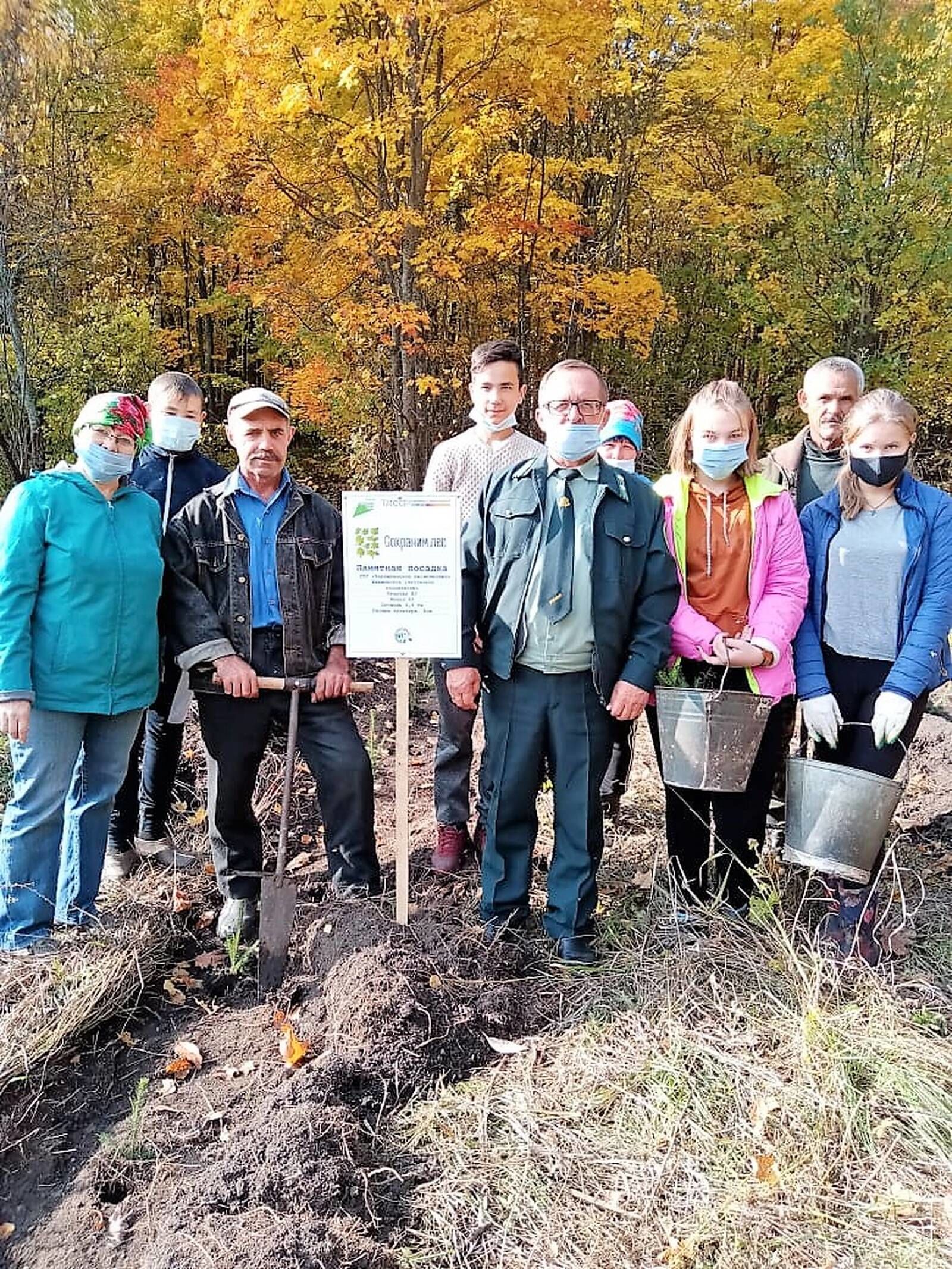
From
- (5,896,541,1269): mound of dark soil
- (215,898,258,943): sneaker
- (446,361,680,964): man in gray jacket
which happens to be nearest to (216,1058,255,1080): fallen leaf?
(5,896,541,1269): mound of dark soil

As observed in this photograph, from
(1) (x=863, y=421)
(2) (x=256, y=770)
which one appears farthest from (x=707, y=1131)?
(1) (x=863, y=421)

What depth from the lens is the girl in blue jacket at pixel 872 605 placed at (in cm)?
331

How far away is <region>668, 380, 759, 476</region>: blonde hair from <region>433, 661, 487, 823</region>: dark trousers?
1430 mm

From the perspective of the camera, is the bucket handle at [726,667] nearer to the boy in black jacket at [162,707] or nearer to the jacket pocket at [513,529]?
the jacket pocket at [513,529]

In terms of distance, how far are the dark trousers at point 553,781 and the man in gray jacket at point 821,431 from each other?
1.33 m

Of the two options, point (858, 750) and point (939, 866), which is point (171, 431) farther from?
point (939, 866)

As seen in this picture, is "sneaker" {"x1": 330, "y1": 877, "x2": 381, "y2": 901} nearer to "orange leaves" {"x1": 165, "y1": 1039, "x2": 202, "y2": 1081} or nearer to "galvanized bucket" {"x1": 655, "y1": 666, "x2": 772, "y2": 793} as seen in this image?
"orange leaves" {"x1": 165, "y1": 1039, "x2": 202, "y2": 1081}

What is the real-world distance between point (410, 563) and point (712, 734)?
125 centimetres

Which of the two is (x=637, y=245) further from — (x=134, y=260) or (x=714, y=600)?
(x=714, y=600)

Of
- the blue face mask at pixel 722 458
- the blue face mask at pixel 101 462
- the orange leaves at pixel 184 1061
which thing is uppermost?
the blue face mask at pixel 722 458

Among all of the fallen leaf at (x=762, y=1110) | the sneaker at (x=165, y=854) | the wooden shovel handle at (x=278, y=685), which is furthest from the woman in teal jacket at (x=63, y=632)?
the fallen leaf at (x=762, y=1110)

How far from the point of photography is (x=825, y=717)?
3406mm

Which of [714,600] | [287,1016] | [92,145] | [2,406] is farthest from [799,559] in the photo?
[92,145]

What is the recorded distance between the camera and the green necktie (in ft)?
10.8
